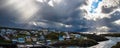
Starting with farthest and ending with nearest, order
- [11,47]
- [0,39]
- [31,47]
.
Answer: [0,39]
[31,47]
[11,47]

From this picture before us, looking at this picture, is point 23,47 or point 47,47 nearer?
point 23,47

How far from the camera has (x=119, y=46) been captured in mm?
182250

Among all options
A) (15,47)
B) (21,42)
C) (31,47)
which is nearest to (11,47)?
(15,47)

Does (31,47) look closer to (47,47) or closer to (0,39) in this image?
(47,47)

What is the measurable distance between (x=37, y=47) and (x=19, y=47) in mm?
17701

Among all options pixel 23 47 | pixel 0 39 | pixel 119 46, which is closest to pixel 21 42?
pixel 0 39

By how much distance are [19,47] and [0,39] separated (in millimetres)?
35011

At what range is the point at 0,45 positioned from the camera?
164 m

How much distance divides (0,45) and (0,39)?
31509mm

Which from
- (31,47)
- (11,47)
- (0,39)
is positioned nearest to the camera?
(11,47)

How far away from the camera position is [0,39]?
19450cm

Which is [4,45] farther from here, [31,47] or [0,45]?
[31,47]

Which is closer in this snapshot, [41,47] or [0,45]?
[0,45]

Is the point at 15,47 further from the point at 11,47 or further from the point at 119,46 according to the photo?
the point at 119,46
